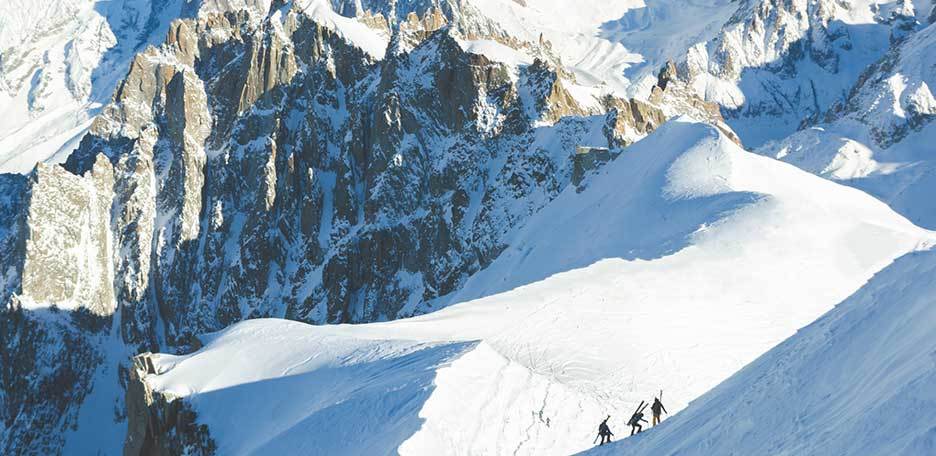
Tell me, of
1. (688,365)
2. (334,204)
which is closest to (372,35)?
(334,204)

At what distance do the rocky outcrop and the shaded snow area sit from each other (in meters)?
30.9

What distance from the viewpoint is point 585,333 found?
170ft

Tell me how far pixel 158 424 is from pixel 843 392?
47.0 meters

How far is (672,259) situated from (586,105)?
59.7 metres

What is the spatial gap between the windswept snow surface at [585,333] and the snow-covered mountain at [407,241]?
211 millimetres

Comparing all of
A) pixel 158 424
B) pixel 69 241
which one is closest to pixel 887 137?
pixel 158 424

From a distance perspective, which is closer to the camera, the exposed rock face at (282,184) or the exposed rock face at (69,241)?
the exposed rock face at (282,184)

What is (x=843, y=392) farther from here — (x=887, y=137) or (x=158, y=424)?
(x=887, y=137)

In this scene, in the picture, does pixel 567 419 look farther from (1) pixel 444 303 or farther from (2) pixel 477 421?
(1) pixel 444 303

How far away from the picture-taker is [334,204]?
13600 cm

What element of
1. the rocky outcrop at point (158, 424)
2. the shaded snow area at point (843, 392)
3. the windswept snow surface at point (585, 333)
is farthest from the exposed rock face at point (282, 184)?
the shaded snow area at point (843, 392)

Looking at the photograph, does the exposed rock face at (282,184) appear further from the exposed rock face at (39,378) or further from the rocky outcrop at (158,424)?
the rocky outcrop at (158,424)

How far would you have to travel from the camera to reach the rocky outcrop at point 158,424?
53100 mm


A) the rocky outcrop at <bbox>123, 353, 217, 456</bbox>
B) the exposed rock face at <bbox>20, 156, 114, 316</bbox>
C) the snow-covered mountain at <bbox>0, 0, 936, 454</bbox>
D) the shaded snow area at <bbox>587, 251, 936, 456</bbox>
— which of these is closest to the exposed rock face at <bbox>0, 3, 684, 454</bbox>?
the exposed rock face at <bbox>20, 156, 114, 316</bbox>
